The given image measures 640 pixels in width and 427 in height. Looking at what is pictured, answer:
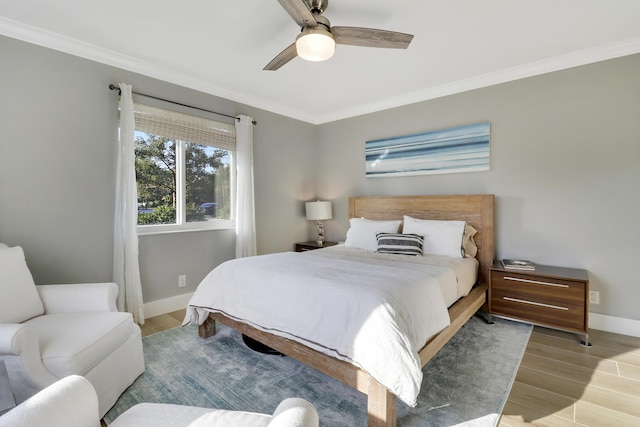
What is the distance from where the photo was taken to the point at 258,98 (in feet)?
13.0

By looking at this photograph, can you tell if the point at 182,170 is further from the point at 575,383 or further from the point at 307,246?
the point at 575,383

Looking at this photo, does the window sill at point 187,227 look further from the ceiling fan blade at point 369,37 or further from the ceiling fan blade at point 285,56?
the ceiling fan blade at point 369,37

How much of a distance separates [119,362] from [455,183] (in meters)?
3.61

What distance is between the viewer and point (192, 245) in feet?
11.3

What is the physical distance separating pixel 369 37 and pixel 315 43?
378 mm

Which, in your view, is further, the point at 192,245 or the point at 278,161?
the point at 278,161

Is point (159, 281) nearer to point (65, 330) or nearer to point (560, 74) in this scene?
point (65, 330)

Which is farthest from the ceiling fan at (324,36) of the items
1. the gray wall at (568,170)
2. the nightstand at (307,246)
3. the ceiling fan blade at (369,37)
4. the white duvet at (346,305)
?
the nightstand at (307,246)

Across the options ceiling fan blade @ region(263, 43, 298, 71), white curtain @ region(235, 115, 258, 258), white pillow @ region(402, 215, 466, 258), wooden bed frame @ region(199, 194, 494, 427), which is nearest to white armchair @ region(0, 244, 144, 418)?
wooden bed frame @ region(199, 194, 494, 427)

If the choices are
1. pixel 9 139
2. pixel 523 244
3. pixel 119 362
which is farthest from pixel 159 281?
pixel 523 244

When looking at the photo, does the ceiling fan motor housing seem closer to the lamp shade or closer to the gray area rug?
the gray area rug

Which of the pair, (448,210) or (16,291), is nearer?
(16,291)

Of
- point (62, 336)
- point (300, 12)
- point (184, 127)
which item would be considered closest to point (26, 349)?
point (62, 336)

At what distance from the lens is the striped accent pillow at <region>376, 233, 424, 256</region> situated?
10.2ft
